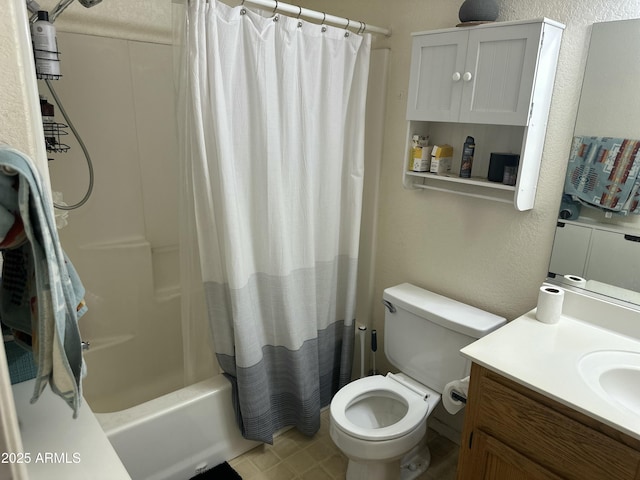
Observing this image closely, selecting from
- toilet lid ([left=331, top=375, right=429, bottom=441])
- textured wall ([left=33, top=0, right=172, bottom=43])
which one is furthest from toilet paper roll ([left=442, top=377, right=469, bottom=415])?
textured wall ([left=33, top=0, right=172, bottom=43])

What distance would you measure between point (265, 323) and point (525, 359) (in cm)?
105

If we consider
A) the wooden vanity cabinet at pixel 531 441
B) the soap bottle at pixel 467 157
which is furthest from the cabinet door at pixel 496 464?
the soap bottle at pixel 467 157

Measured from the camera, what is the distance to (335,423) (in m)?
1.74

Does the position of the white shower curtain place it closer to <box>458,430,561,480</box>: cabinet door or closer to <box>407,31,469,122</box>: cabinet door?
<box>407,31,469,122</box>: cabinet door

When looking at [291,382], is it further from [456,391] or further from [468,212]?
[468,212]

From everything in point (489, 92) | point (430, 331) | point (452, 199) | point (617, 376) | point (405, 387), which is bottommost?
point (405, 387)

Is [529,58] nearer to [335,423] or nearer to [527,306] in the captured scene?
[527,306]

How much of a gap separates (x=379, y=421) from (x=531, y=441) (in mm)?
772

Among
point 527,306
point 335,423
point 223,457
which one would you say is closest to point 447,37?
point 527,306

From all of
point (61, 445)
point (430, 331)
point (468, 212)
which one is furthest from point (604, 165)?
point (61, 445)

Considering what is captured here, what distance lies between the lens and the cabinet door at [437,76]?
5.58 feet

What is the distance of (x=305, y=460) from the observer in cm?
207

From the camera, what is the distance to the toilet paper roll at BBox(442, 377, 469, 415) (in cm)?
165

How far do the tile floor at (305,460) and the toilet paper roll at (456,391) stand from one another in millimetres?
523
